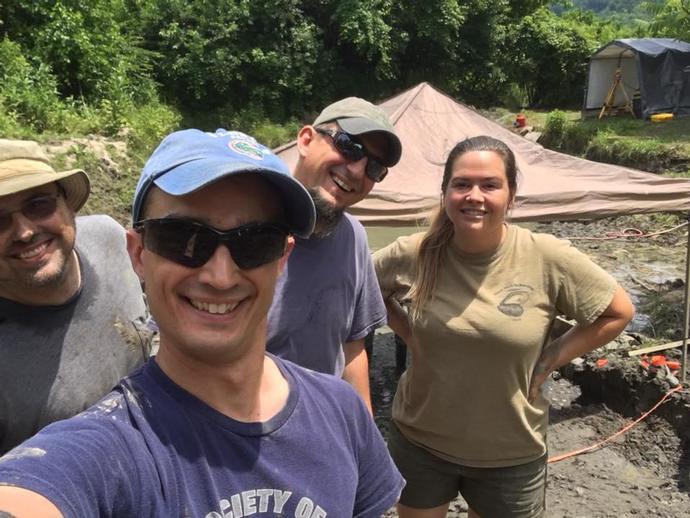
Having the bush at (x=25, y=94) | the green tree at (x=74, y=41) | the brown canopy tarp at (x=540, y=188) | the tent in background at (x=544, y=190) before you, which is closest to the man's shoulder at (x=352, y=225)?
the tent in background at (x=544, y=190)

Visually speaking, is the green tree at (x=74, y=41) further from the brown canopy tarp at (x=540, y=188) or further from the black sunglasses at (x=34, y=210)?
the black sunglasses at (x=34, y=210)

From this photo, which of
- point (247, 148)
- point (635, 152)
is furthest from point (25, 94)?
point (635, 152)

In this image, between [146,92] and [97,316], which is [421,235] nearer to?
[97,316]

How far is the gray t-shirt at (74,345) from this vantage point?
172 centimetres

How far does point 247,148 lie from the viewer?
110cm

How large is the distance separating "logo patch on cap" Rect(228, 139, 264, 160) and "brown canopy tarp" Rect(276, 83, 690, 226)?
12.8 ft

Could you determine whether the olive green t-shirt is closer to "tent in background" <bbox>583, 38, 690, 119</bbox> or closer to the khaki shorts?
the khaki shorts

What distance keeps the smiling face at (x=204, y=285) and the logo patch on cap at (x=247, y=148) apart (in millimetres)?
41

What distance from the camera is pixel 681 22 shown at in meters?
20.4

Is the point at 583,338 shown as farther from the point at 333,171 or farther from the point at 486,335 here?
the point at 333,171

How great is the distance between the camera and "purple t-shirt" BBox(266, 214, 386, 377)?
6.73 feet

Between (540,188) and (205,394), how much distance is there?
16.1ft

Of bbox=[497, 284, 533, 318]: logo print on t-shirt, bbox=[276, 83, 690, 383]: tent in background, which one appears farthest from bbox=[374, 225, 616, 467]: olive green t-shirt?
bbox=[276, 83, 690, 383]: tent in background

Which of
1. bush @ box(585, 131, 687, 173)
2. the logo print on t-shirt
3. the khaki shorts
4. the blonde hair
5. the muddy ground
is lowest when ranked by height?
the muddy ground
